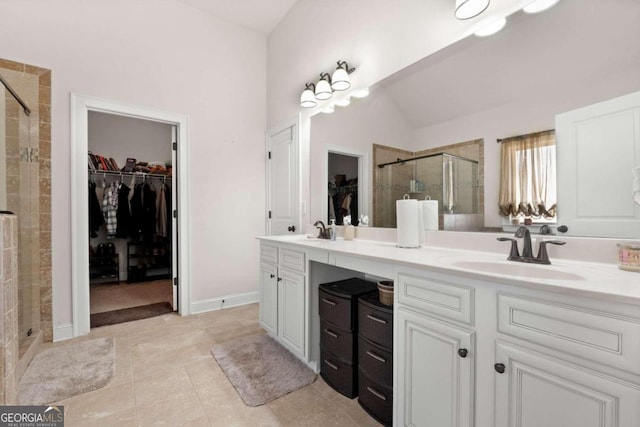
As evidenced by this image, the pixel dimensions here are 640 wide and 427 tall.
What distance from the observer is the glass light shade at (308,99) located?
2.74 m

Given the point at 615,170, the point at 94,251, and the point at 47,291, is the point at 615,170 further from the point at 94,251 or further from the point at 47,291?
the point at 94,251

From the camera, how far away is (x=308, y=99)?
2750 mm

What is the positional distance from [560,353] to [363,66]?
216cm

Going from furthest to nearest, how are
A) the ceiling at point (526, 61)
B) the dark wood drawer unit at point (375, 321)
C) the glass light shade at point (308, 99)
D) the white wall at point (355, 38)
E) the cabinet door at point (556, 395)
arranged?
the glass light shade at point (308, 99) < the white wall at point (355, 38) < the dark wood drawer unit at point (375, 321) < the ceiling at point (526, 61) < the cabinet door at point (556, 395)

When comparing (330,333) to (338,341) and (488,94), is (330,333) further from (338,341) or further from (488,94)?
(488,94)

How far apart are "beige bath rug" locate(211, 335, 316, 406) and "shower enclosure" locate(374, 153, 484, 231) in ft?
3.95

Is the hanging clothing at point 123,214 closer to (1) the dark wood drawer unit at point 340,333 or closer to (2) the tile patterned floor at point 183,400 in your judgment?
(2) the tile patterned floor at point 183,400

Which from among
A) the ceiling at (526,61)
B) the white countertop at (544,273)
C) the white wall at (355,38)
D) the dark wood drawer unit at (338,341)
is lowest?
the dark wood drawer unit at (338,341)

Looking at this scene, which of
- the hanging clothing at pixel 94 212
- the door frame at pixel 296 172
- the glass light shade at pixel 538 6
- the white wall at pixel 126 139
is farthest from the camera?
the white wall at pixel 126 139

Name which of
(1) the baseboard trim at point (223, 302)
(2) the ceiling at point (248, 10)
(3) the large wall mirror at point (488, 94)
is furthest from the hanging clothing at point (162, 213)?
(3) the large wall mirror at point (488, 94)

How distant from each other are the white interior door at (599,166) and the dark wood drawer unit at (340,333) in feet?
3.49

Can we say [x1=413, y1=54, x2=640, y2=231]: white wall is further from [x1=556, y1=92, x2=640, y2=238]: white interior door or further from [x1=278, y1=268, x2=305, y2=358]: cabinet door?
[x1=278, y1=268, x2=305, y2=358]: cabinet door

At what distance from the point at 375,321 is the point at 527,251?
30.4 inches

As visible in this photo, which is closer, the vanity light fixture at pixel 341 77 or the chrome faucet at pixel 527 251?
the chrome faucet at pixel 527 251
